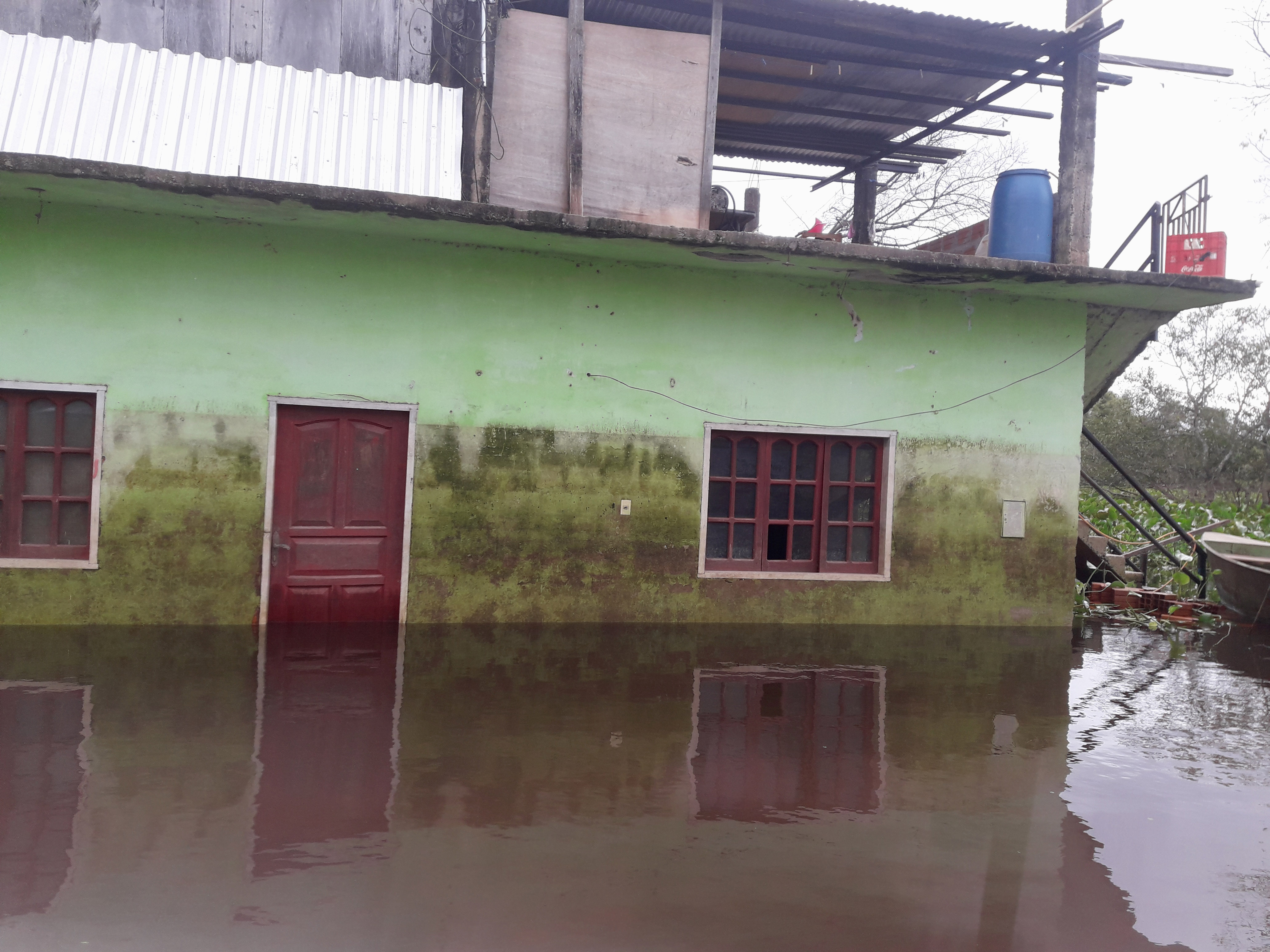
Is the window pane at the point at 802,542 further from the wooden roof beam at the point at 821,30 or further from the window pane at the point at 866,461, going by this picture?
the wooden roof beam at the point at 821,30

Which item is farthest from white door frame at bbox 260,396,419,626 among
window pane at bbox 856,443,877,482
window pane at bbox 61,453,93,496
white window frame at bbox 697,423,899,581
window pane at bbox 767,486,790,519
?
window pane at bbox 856,443,877,482

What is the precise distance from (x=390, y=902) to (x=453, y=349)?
5.65 meters

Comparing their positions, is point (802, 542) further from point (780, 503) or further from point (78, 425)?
point (78, 425)

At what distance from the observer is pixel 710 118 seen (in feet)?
28.2

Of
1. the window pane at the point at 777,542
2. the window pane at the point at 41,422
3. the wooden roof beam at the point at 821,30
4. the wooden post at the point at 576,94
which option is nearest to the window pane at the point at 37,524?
the window pane at the point at 41,422

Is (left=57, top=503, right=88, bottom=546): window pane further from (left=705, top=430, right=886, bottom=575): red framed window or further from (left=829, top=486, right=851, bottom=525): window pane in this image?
(left=829, top=486, right=851, bottom=525): window pane

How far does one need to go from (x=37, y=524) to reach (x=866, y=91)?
870 centimetres

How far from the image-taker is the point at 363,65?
28.2 ft

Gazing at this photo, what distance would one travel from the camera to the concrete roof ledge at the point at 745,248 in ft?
22.2

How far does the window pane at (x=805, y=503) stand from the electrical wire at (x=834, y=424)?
619 millimetres

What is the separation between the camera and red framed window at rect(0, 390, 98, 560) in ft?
24.1

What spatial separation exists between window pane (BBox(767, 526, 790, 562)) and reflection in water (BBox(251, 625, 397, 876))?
357cm

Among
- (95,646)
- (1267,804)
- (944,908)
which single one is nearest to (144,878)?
(944,908)

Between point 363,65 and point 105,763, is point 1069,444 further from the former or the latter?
point 105,763
